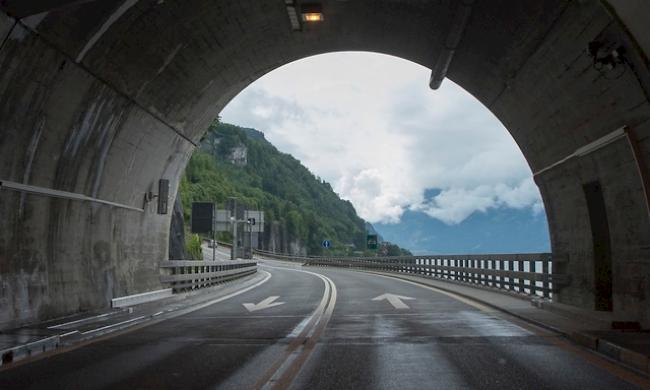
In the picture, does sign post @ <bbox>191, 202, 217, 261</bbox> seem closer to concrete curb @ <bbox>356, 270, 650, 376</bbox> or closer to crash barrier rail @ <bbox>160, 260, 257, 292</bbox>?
crash barrier rail @ <bbox>160, 260, 257, 292</bbox>

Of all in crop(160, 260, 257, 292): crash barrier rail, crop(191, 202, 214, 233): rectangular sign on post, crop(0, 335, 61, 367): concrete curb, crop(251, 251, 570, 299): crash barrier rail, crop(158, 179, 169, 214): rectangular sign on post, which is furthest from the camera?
crop(191, 202, 214, 233): rectangular sign on post

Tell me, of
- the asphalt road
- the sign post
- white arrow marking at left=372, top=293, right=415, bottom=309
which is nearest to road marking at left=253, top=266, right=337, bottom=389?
the asphalt road

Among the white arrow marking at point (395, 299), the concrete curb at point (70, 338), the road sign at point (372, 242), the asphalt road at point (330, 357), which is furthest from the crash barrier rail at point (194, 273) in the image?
the road sign at point (372, 242)

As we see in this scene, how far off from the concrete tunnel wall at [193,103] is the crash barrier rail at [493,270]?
0.97 meters

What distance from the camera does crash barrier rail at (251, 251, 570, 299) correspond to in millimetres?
A: 15578

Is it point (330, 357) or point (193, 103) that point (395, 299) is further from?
point (330, 357)

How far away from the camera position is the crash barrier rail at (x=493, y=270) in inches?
613

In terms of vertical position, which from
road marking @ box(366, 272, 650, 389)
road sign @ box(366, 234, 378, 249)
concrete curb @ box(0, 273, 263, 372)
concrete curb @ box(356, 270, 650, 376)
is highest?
road sign @ box(366, 234, 378, 249)

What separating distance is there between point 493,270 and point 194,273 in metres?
9.82

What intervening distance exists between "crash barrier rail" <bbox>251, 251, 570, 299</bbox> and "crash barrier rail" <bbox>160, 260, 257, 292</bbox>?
31.3 ft

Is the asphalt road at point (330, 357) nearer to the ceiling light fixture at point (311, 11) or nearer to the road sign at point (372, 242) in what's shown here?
the ceiling light fixture at point (311, 11)

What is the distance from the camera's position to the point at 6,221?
10641mm

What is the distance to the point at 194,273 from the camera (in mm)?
21031

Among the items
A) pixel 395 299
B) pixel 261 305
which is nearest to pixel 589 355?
pixel 261 305
